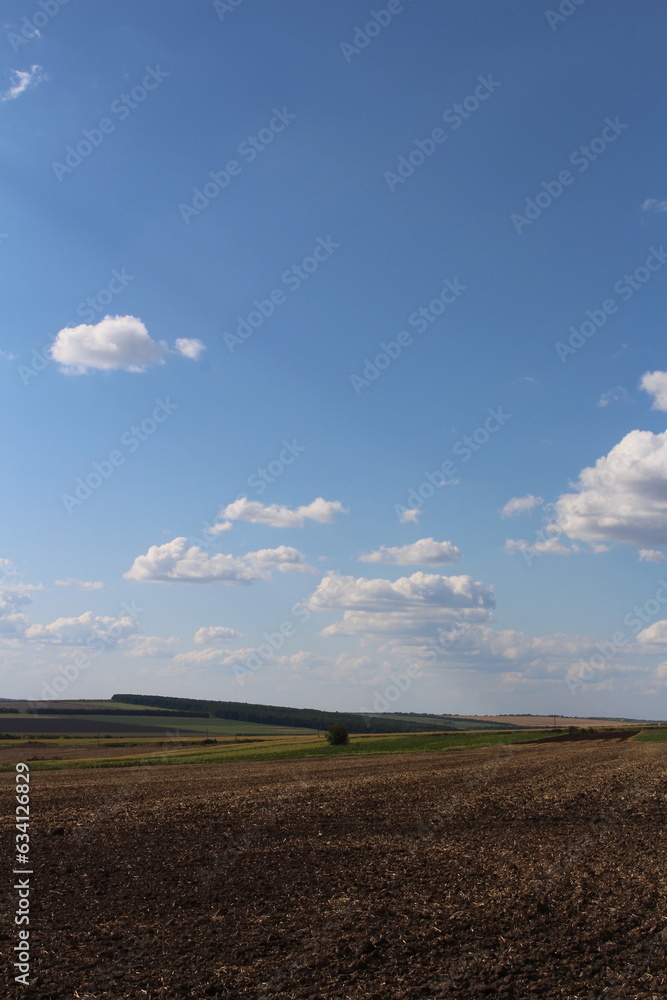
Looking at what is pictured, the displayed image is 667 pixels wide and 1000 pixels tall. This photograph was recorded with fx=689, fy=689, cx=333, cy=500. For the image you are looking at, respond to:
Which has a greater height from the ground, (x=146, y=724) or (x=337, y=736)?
(x=337, y=736)

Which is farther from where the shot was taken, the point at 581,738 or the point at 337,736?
the point at 581,738

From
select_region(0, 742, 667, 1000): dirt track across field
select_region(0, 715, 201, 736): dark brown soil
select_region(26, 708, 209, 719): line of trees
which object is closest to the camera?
select_region(0, 742, 667, 1000): dirt track across field

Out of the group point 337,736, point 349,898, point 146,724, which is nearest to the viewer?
point 349,898

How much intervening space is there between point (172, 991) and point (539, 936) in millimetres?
5890

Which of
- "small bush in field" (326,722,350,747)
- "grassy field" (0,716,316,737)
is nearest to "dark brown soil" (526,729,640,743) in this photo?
"small bush in field" (326,722,350,747)

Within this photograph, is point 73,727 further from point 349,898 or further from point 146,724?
point 349,898

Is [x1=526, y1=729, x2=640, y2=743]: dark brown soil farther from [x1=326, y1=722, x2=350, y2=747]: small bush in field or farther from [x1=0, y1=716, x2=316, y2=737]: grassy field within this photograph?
[x1=0, y1=716, x2=316, y2=737]: grassy field

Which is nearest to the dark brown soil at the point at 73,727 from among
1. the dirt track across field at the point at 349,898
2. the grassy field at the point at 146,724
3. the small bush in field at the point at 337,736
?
the grassy field at the point at 146,724

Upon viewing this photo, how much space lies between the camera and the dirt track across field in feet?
32.8

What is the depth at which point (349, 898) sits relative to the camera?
13.4 metres

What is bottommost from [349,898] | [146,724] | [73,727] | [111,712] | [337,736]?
[111,712]

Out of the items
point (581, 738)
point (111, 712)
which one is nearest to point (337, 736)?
point (581, 738)

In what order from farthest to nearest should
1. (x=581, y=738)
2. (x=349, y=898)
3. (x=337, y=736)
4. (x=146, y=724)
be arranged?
(x=146, y=724)
(x=581, y=738)
(x=337, y=736)
(x=349, y=898)

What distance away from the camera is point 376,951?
10883 millimetres
